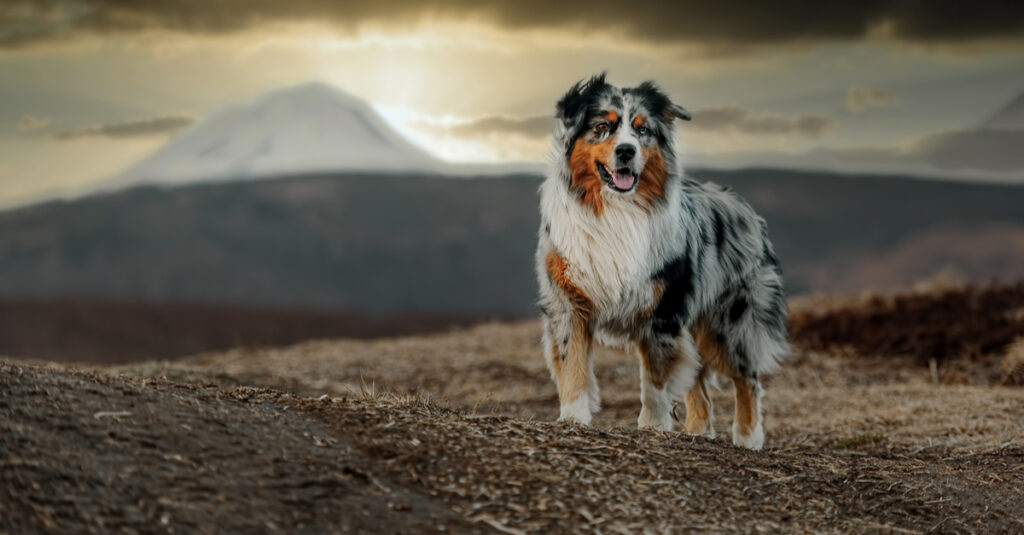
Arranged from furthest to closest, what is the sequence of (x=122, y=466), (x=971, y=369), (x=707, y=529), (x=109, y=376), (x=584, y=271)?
1. (x=971, y=369)
2. (x=584, y=271)
3. (x=109, y=376)
4. (x=707, y=529)
5. (x=122, y=466)

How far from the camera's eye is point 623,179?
703 cm

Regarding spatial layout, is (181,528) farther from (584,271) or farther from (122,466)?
(584,271)

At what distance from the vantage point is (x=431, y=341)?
726 inches

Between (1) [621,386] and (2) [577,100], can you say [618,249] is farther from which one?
(1) [621,386]

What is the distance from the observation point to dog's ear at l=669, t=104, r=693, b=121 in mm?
7320

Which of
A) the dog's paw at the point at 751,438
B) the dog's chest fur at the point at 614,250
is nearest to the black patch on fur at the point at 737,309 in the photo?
the dog's paw at the point at 751,438

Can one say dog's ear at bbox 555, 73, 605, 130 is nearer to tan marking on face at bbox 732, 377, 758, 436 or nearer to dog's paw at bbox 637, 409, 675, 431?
dog's paw at bbox 637, 409, 675, 431

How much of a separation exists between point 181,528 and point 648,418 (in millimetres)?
3411

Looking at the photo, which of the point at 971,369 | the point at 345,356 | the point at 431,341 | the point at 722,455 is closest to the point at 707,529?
the point at 722,455

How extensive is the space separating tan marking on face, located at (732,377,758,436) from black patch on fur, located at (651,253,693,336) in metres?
1.18

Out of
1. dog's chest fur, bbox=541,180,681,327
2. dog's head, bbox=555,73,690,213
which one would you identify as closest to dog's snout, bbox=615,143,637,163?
dog's head, bbox=555,73,690,213

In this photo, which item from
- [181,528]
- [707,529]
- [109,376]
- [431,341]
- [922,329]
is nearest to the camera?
[181,528]

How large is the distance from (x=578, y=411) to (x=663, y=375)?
2.40ft

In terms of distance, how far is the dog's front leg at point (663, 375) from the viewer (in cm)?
725
